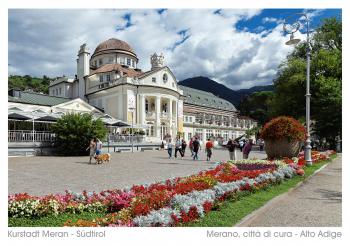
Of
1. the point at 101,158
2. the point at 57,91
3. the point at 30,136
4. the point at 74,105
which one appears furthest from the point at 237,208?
the point at 57,91

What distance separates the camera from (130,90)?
48.8 metres

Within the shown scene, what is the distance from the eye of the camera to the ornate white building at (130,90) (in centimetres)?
4906

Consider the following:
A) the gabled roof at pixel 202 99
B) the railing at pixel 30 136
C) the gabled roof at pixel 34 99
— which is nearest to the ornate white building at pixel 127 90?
the gabled roof at pixel 34 99

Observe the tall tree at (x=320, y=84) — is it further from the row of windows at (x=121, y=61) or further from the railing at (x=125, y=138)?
the row of windows at (x=121, y=61)

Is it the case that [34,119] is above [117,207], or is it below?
above

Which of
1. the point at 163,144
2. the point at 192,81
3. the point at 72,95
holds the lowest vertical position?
the point at 163,144

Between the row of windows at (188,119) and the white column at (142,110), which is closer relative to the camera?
the white column at (142,110)

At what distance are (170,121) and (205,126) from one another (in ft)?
57.7

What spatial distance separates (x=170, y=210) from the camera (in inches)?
243

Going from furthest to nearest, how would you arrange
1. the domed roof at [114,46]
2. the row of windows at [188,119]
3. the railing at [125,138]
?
the row of windows at [188,119] < the domed roof at [114,46] < the railing at [125,138]

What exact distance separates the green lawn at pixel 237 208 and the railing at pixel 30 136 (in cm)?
2271

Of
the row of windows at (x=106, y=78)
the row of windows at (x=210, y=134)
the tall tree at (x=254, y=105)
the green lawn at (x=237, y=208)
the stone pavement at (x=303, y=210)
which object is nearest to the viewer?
the green lawn at (x=237, y=208)
